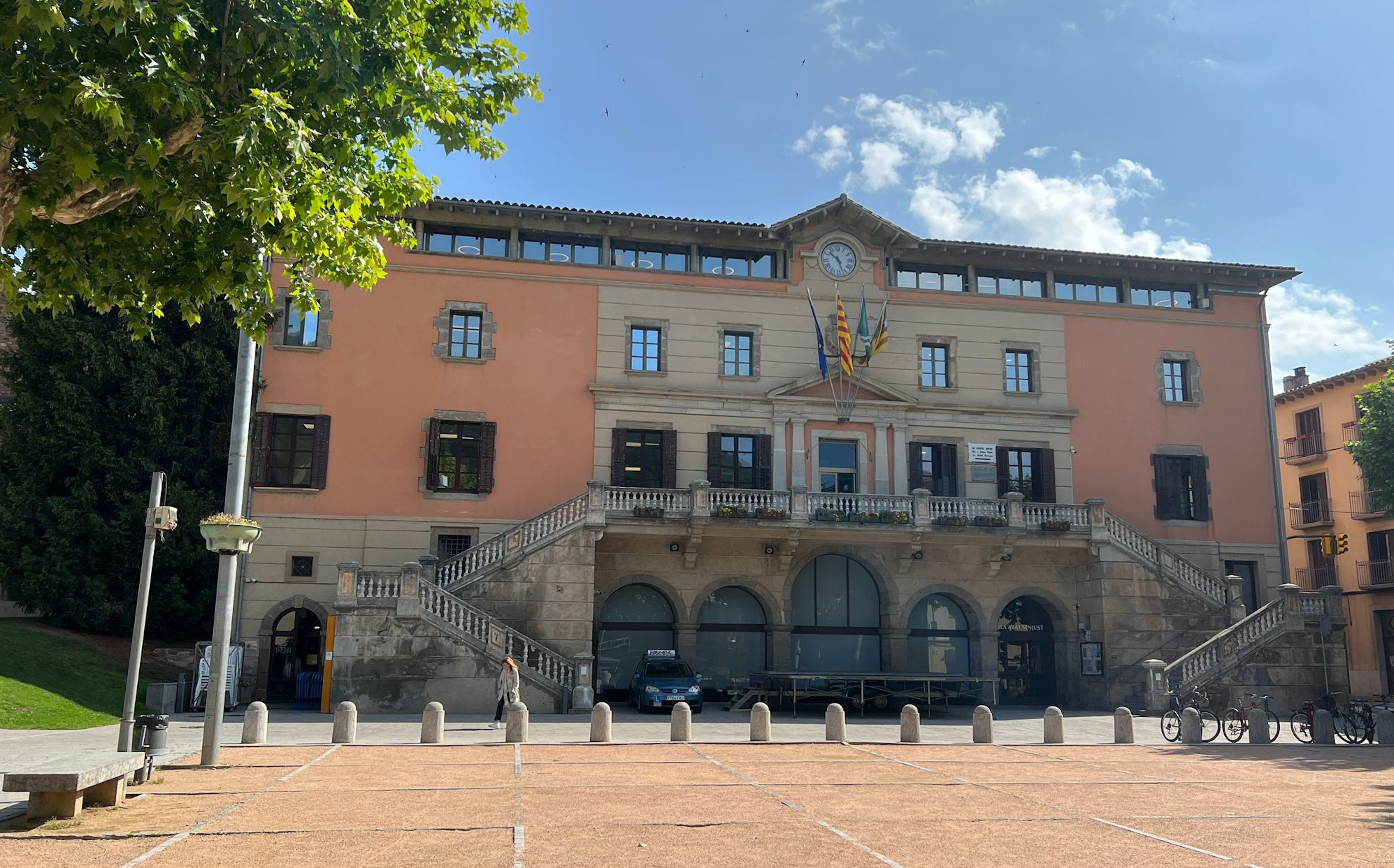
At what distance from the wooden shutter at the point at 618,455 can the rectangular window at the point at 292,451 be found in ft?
26.2

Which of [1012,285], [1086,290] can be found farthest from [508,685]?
[1086,290]

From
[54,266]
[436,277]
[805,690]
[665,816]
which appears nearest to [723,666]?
[805,690]

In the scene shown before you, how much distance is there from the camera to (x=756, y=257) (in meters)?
32.3

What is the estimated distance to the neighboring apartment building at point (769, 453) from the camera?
94.4 feet

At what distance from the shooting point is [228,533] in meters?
15.0

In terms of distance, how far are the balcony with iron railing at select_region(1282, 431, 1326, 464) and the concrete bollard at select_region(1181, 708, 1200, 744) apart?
30.1 meters

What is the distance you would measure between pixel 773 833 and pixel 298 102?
853 centimetres

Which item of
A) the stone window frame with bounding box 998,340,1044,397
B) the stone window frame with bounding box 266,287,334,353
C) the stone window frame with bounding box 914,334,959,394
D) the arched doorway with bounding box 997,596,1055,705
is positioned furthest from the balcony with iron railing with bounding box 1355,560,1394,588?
the stone window frame with bounding box 266,287,334,353

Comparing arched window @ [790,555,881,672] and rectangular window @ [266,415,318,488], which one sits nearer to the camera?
rectangular window @ [266,415,318,488]

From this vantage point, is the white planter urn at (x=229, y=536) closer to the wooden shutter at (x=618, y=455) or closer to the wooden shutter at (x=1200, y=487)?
the wooden shutter at (x=618, y=455)

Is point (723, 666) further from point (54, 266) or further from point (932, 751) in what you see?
point (54, 266)

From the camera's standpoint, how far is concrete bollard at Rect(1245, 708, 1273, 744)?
21.2 metres

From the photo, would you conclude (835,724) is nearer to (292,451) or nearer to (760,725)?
(760,725)

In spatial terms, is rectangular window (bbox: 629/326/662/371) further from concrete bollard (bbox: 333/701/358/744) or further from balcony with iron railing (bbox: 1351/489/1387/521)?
balcony with iron railing (bbox: 1351/489/1387/521)
